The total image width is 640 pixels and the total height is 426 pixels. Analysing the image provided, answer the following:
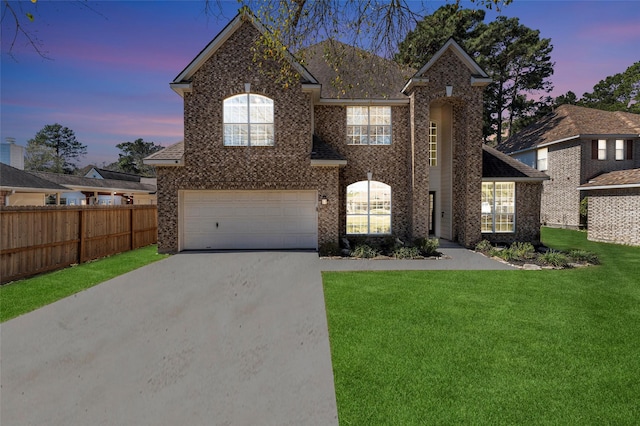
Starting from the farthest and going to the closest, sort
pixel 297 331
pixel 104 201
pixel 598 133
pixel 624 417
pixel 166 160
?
1. pixel 104 201
2. pixel 598 133
3. pixel 166 160
4. pixel 297 331
5. pixel 624 417

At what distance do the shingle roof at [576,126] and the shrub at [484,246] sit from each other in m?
13.8

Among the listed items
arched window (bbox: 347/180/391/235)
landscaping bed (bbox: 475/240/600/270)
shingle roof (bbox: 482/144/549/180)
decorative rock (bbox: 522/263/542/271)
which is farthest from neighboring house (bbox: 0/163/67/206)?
shingle roof (bbox: 482/144/549/180)

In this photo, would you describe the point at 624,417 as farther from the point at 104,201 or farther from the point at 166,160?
the point at 104,201

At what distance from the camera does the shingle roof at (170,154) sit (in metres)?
12.9


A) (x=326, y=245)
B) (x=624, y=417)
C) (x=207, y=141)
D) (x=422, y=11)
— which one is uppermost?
(x=422, y=11)

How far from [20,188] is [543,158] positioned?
34032mm

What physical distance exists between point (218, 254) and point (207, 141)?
4504 mm

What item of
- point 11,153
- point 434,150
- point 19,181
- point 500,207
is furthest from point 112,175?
point 500,207

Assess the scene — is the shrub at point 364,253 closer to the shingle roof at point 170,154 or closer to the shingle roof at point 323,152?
the shingle roof at point 323,152

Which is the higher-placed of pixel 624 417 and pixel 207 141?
pixel 207 141

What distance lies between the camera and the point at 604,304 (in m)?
7.04

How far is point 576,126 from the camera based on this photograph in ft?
73.5

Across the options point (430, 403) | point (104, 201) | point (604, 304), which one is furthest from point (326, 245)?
point (104, 201)

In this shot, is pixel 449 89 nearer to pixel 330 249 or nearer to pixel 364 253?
pixel 364 253
